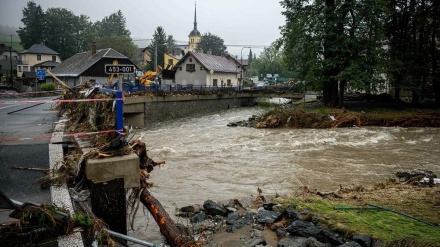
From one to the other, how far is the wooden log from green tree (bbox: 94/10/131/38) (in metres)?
127

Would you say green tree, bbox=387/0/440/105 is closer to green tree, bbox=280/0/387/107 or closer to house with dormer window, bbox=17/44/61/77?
green tree, bbox=280/0/387/107

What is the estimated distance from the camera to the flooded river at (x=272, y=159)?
10.1 metres

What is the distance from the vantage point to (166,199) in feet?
29.6

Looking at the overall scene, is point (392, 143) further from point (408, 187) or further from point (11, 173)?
point (11, 173)

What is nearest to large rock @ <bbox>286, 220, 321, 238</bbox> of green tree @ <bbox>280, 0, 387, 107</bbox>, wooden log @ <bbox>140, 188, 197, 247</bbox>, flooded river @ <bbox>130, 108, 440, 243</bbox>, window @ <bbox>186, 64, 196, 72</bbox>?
wooden log @ <bbox>140, 188, 197, 247</bbox>

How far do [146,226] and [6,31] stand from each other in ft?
16.4

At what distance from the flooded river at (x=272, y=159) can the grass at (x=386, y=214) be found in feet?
8.32

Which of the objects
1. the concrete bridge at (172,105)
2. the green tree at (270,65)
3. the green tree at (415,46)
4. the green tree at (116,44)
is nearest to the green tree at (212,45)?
the green tree at (270,65)

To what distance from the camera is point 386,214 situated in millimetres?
6027

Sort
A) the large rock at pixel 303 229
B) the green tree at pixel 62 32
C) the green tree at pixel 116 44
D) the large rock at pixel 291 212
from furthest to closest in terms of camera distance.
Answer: the green tree at pixel 62 32
the green tree at pixel 116 44
the large rock at pixel 291 212
the large rock at pixel 303 229

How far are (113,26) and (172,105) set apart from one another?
104 metres

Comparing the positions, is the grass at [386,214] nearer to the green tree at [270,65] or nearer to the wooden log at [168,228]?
the wooden log at [168,228]

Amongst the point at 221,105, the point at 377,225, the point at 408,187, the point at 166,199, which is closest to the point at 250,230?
the point at 377,225

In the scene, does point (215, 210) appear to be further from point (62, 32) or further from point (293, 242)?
point (62, 32)
